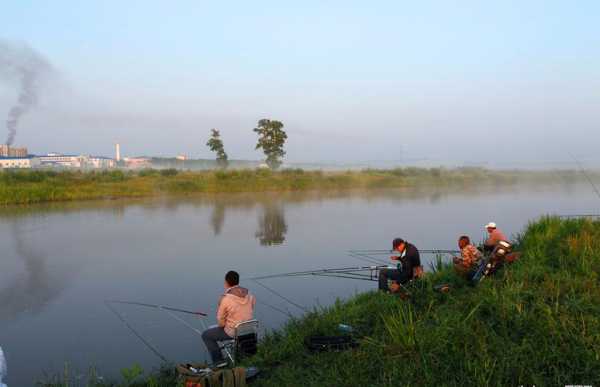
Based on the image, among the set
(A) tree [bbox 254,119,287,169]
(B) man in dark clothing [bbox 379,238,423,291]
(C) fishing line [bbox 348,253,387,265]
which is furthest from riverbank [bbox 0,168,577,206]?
(B) man in dark clothing [bbox 379,238,423,291]

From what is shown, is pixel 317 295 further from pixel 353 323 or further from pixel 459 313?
pixel 459 313

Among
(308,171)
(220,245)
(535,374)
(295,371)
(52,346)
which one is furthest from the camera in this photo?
(308,171)

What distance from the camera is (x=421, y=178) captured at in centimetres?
5434

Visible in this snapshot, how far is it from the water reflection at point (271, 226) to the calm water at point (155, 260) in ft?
0.14

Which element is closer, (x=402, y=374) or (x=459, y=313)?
(x=402, y=374)

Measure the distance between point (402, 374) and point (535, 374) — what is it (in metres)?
0.99

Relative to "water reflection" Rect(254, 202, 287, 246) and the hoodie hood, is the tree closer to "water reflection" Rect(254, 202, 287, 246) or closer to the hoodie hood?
"water reflection" Rect(254, 202, 287, 246)

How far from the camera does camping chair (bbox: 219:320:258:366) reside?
15.7 ft

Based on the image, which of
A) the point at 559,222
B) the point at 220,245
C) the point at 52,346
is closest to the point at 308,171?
the point at 220,245

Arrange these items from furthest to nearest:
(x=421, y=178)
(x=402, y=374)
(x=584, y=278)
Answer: (x=421, y=178) < (x=584, y=278) < (x=402, y=374)

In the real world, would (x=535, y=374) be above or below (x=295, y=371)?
above

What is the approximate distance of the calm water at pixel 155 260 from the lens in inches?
244

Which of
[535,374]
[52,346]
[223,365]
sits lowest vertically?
[52,346]

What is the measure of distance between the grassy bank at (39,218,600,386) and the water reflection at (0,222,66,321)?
4.23 metres
